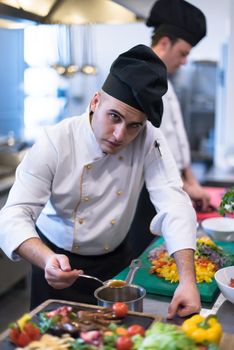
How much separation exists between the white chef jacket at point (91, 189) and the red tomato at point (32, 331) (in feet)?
1.33

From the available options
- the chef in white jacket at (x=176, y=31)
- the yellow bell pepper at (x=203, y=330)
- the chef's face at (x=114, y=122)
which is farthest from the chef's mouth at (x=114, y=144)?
the chef in white jacket at (x=176, y=31)

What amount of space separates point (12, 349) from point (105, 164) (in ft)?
2.19

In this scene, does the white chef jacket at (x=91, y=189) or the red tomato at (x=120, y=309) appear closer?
the red tomato at (x=120, y=309)

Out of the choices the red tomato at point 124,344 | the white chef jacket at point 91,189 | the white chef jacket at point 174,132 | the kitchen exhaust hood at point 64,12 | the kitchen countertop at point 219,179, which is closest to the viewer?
the red tomato at point 124,344

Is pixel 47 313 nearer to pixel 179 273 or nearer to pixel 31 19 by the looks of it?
pixel 179 273

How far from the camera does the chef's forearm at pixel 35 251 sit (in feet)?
3.61

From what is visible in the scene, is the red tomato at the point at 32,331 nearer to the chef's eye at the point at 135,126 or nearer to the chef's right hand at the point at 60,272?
the chef's right hand at the point at 60,272

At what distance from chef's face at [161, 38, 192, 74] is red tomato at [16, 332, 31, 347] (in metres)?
1.43

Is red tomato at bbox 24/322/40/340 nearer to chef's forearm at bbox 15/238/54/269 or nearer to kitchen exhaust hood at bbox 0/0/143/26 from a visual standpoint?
chef's forearm at bbox 15/238/54/269

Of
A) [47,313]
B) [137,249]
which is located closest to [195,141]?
[137,249]

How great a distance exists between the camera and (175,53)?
2.00 metres

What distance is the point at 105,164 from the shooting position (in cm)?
140

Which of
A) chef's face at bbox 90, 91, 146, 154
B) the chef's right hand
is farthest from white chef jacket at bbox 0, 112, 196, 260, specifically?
the chef's right hand

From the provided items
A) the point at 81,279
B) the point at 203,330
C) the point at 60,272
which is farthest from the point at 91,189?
the point at 203,330
